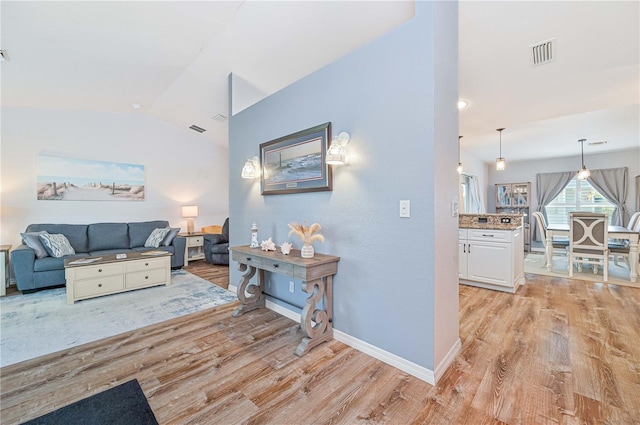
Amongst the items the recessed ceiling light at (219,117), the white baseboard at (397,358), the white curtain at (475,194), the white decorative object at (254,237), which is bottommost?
the white baseboard at (397,358)

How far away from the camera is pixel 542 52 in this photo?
2.47m

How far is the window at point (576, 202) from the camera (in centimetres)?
659

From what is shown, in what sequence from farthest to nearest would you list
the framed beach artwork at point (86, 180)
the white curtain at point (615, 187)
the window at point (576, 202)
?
the window at point (576, 202)
the white curtain at point (615, 187)
the framed beach artwork at point (86, 180)

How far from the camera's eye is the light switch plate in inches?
74.3

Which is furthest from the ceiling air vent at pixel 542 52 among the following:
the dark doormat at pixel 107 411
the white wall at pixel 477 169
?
the dark doormat at pixel 107 411

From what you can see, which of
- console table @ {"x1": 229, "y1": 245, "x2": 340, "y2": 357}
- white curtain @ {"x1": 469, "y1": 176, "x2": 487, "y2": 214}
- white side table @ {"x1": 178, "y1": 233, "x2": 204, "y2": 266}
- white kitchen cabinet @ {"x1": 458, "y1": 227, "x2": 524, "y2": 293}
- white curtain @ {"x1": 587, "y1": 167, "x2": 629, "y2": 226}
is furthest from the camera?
white curtain @ {"x1": 469, "y1": 176, "x2": 487, "y2": 214}

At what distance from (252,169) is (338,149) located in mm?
1404

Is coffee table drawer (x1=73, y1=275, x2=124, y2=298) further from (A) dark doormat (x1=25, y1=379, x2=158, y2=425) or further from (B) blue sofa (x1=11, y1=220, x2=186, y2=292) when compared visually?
(A) dark doormat (x1=25, y1=379, x2=158, y2=425)

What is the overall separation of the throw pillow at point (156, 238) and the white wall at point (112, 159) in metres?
0.75

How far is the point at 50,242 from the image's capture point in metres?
3.88

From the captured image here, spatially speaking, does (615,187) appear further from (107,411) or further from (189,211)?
(189,211)

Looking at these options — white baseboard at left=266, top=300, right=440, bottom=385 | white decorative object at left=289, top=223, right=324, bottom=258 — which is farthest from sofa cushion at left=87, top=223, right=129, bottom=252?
white baseboard at left=266, top=300, right=440, bottom=385

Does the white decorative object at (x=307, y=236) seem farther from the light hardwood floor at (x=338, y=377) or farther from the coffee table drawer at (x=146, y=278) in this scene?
the coffee table drawer at (x=146, y=278)

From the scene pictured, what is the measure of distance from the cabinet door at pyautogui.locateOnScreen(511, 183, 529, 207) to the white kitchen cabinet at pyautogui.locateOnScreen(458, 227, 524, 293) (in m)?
4.62
